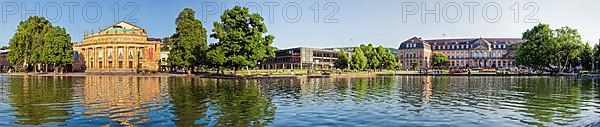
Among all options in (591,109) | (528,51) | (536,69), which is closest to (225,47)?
(591,109)

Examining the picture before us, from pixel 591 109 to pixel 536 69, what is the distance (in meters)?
80.4

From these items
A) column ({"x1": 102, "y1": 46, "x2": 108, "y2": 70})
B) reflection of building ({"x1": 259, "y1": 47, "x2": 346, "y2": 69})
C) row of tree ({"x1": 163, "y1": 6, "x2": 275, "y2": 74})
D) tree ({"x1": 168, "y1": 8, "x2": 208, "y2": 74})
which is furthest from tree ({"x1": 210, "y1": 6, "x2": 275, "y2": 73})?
reflection of building ({"x1": 259, "y1": 47, "x2": 346, "y2": 69})

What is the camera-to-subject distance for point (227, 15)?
6538 centimetres

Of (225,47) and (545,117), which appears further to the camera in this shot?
(225,47)

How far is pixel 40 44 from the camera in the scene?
97438 millimetres

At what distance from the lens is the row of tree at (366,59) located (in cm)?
11455

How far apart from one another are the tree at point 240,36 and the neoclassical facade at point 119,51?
5467cm

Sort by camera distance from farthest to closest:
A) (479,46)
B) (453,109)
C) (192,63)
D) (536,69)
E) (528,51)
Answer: (479,46) < (536,69) < (528,51) < (192,63) < (453,109)

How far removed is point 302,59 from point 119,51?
6027cm

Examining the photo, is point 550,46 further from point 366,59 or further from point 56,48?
point 56,48

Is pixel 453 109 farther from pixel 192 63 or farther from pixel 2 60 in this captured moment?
pixel 2 60

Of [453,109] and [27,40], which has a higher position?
[27,40]

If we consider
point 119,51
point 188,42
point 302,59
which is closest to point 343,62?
point 188,42

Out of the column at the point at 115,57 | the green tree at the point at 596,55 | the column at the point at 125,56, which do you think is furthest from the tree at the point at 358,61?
the column at the point at 115,57
